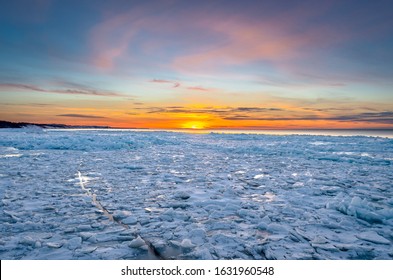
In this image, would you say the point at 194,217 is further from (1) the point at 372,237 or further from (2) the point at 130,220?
(1) the point at 372,237

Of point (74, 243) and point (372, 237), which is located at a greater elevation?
point (74, 243)

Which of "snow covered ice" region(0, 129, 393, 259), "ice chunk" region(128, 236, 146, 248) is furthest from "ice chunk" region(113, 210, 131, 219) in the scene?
"ice chunk" region(128, 236, 146, 248)

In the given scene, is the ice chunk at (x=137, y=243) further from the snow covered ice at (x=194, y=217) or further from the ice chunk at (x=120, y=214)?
the ice chunk at (x=120, y=214)

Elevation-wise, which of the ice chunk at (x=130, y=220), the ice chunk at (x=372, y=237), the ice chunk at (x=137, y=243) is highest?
the ice chunk at (x=137, y=243)

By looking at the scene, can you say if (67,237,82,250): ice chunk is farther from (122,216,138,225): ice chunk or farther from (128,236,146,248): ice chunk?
(122,216,138,225): ice chunk

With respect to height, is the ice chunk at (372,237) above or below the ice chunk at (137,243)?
below

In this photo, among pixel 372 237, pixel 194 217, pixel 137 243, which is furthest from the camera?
pixel 194 217

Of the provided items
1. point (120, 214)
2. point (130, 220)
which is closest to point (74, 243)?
point (130, 220)

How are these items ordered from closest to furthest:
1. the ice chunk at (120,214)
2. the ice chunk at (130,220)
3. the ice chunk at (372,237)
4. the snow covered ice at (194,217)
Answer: the snow covered ice at (194,217)
the ice chunk at (372,237)
the ice chunk at (130,220)
the ice chunk at (120,214)

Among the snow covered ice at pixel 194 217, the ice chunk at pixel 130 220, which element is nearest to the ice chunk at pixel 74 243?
the snow covered ice at pixel 194 217

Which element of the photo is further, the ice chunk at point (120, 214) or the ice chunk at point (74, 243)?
the ice chunk at point (120, 214)

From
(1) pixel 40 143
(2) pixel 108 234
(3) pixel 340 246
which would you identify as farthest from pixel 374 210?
(1) pixel 40 143

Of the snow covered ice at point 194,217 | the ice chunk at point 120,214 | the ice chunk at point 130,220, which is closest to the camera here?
the snow covered ice at point 194,217
